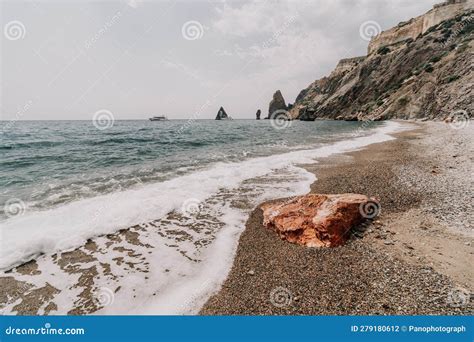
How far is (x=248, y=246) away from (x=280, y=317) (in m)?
2.72

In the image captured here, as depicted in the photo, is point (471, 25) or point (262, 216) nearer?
point (262, 216)

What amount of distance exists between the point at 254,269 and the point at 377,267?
9.01ft

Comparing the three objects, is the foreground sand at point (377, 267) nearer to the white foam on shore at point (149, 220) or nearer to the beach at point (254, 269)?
the beach at point (254, 269)

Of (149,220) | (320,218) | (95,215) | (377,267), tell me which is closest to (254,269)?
(320,218)

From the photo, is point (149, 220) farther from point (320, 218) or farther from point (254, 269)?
point (320, 218)

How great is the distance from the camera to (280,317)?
4.25m

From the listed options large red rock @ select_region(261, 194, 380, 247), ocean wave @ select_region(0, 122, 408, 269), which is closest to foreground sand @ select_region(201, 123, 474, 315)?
large red rock @ select_region(261, 194, 380, 247)

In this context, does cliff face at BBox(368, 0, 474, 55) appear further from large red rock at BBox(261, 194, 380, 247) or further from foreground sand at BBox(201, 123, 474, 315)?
large red rock at BBox(261, 194, 380, 247)

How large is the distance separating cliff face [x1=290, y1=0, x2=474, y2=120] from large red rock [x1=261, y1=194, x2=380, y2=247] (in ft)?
162

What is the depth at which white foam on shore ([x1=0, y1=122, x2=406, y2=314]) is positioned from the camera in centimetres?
514

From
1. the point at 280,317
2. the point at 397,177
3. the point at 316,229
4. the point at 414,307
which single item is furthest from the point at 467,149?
the point at 280,317

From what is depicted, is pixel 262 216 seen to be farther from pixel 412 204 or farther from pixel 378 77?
pixel 378 77

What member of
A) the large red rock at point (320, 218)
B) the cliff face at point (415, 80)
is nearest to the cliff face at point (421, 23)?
the cliff face at point (415, 80)

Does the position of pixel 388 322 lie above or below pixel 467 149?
below
